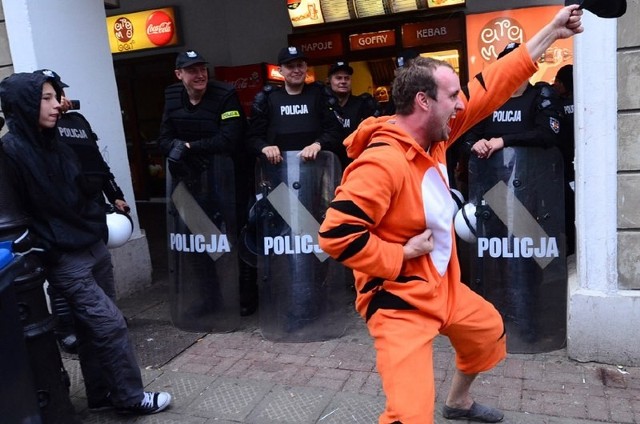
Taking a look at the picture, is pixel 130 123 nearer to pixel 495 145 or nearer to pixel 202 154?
pixel 202 154

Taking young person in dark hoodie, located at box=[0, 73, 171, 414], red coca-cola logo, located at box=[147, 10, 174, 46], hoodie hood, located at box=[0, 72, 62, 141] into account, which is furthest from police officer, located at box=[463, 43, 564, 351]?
red coca-cola logo, located at box=[147, 10, 174, 46]

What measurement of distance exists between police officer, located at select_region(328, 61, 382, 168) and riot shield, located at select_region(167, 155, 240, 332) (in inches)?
47.3

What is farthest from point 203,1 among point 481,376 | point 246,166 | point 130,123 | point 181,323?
point 481,376

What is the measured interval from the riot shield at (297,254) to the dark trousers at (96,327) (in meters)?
1.31

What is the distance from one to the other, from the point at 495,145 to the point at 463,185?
1.57 m

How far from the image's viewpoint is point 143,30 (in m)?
10.2

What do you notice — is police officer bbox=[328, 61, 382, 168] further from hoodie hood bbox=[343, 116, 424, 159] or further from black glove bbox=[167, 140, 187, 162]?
hoodie hood bbox=[343, 116, 424, 159]

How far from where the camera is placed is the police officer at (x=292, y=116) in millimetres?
4820

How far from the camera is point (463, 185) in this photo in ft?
18.4

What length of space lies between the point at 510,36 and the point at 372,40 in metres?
2.06

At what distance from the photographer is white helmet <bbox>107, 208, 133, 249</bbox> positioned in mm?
4123

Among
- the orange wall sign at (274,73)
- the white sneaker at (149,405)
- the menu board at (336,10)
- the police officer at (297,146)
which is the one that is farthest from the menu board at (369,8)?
the white sneaker at (149,405)

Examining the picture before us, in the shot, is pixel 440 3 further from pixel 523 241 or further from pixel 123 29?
pixel 523 241

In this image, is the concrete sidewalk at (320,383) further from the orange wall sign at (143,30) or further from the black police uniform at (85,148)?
the orange wall sign at (143,30)
